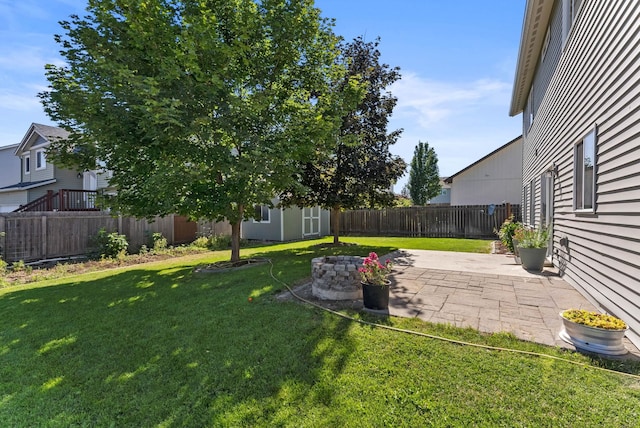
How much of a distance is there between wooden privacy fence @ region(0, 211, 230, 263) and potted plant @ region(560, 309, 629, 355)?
8.95 m

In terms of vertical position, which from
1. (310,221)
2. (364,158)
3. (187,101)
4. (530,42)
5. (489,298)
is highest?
(530,42)

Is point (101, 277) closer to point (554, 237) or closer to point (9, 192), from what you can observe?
point (554, 237)

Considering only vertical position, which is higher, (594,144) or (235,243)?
(594,144)

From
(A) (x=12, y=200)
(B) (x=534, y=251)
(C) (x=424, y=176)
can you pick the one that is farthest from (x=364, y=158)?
(A) (x=12, y=200)

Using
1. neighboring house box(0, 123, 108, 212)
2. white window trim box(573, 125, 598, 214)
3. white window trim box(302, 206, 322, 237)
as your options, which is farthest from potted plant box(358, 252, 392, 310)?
neighboring house box(0, 123, 108, 212)

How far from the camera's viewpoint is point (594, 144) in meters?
4.09

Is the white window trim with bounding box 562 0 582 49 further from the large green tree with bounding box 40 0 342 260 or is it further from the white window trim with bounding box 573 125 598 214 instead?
the large green tree with bounding box 40 0 342 260

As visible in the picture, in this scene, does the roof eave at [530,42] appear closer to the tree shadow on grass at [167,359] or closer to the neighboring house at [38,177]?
the tree shadow on grass at [167,359]

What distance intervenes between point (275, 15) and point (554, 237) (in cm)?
793

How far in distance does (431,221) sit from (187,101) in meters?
13.7

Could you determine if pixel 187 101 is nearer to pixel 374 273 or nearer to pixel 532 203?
pixel 374 273

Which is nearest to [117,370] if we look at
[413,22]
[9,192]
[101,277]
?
[101,277]

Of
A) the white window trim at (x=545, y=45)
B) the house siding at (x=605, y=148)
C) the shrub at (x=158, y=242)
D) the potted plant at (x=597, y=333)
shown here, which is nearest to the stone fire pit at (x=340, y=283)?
the potted plant at (x=597, y=333)

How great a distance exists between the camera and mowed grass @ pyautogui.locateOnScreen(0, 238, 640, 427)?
2227 millimetres
